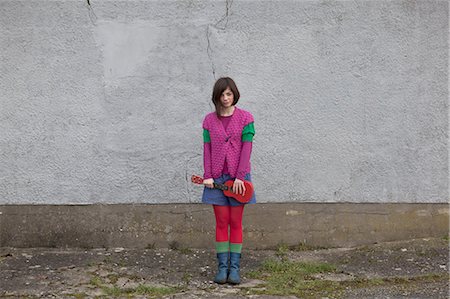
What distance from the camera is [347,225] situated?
615 centimetres

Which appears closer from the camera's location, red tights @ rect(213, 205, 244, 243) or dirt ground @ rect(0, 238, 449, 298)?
dirt ground @ rect(0, 238, 449, 298)

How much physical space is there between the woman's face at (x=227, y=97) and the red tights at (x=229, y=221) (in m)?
0.76

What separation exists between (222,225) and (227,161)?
1.59 feet

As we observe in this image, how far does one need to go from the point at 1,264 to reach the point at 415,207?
3458 millimetres

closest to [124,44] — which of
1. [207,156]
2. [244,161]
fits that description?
[207,156]

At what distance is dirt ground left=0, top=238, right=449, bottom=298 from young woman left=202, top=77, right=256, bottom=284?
0.26m

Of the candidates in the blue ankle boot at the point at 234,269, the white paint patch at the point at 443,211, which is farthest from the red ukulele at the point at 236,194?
the white paint patch at the point at 443,211

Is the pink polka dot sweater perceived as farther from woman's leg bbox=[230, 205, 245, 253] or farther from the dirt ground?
the dirt ground

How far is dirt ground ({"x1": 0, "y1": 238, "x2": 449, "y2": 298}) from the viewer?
5105 millimetres

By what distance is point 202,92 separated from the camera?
599 centimetres

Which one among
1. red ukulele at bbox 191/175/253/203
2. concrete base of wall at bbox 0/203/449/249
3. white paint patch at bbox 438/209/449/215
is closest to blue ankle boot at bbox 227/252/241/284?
red ukulele at bbox 191/175/253/203

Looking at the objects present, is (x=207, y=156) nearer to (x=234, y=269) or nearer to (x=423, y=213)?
(x=234, y=269)

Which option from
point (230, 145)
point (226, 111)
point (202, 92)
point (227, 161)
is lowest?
point (227, 161)

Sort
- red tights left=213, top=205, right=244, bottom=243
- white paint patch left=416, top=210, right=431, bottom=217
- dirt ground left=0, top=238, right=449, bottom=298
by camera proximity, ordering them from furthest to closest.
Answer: white paint patch left=416, top=210, right=431, bottom=217 < red tights left=213, top=205, right=244, bottom=243 < dirt ground left=0, top=238, right=449, bottom=298
